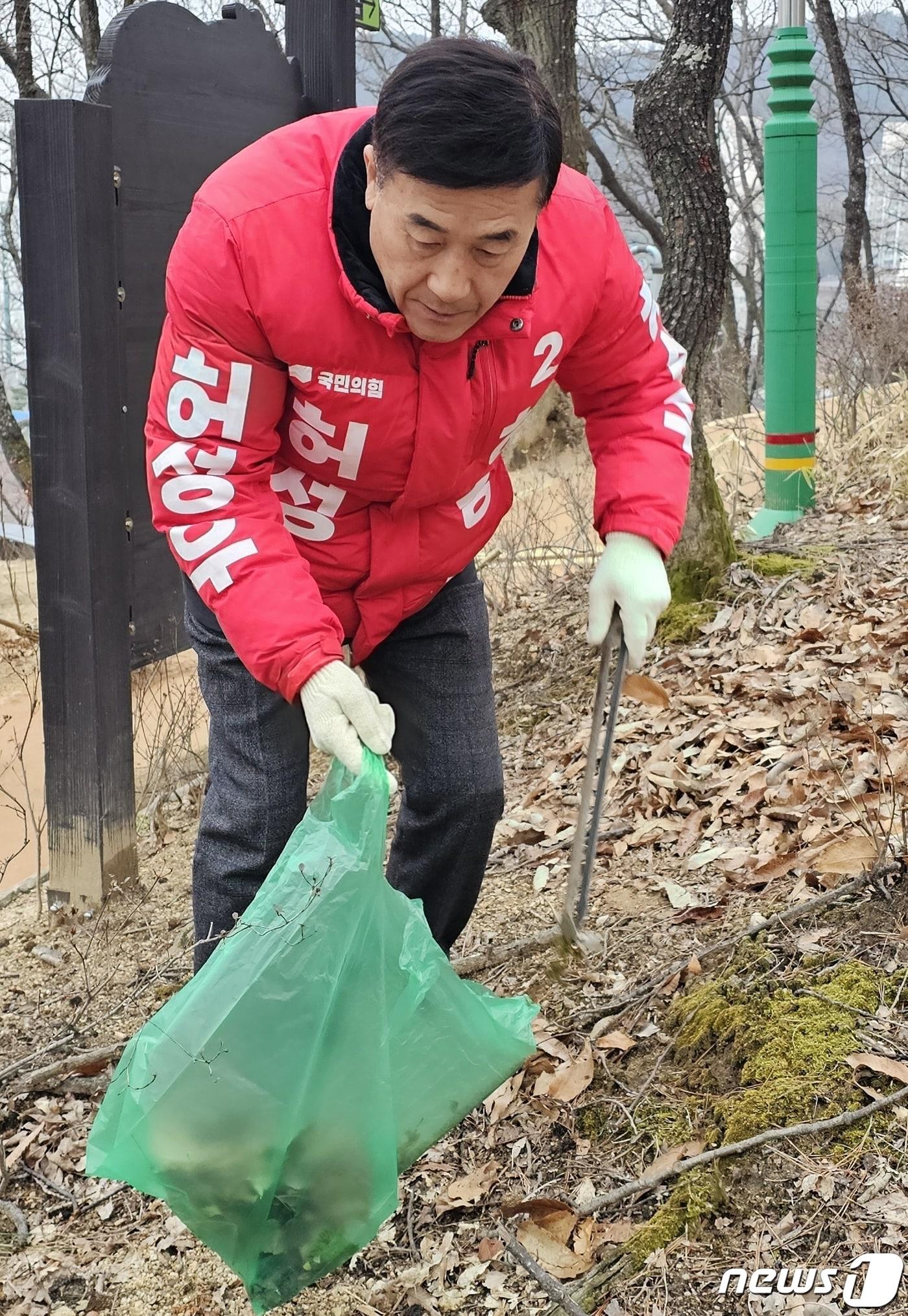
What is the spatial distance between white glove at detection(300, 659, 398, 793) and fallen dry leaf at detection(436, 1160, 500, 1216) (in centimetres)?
88

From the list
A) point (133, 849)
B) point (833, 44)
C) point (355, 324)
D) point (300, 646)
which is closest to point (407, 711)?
point (300, 646)

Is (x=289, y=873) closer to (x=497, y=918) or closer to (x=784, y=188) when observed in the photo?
(x=497, y=918)

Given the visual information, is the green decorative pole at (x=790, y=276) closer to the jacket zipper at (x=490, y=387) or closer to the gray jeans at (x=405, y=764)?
the gray jeans at (x=405, y=764)

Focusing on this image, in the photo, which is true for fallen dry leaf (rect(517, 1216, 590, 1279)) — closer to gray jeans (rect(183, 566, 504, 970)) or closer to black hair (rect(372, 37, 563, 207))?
gray jeans (rect(183, 566, 504, 970))

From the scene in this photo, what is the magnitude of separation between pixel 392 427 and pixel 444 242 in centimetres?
36

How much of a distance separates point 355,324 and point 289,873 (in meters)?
0.91

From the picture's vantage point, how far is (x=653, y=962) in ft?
9.89

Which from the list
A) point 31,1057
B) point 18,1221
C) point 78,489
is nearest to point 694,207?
point 78,489

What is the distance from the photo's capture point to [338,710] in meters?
2.15

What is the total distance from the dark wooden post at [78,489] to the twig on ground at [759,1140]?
228 centimetres

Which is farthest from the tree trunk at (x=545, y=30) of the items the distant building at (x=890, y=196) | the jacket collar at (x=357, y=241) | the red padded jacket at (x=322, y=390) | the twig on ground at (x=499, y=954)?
the distant building at (x=890, y=196)

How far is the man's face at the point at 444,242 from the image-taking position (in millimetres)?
1921

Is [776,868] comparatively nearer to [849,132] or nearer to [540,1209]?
[540,1209]

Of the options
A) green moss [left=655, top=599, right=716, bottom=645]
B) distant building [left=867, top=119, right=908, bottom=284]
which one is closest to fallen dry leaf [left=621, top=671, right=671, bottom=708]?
green moss [left=655, top=599, right=716, bottom=645]
